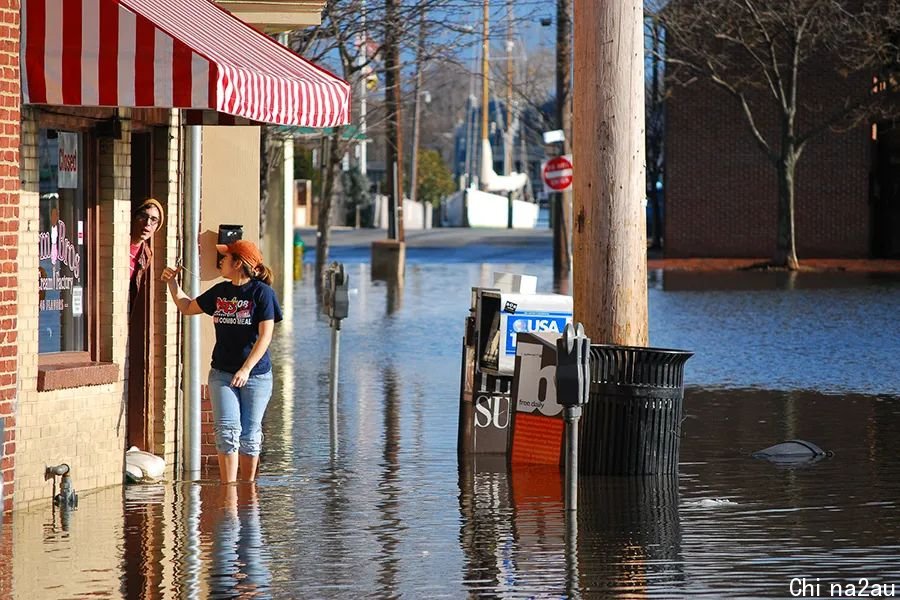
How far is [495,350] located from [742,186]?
1455 inches

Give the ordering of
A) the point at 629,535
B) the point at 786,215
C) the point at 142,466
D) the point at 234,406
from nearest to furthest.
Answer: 1. the point at 629,535
2. the point at 234,406
3. the point at 142,466
4. the point at 786,215

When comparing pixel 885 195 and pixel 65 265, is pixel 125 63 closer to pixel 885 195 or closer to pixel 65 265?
pixel 65 265

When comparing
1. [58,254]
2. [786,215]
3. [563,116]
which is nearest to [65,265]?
[58,254]

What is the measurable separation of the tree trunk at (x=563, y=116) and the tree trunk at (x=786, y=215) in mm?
6235

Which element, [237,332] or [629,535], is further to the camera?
[237,332]

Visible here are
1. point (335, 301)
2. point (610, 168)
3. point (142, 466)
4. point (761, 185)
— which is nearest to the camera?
point (142, 466)

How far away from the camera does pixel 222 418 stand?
10312 millimetres

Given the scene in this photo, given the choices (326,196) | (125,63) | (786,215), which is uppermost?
(326,196)

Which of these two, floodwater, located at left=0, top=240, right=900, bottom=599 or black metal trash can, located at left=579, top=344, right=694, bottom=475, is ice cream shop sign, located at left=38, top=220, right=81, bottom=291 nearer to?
floodwater, located at left=0, top=240, right=900, bottom=599

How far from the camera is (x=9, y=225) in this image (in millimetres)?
9148

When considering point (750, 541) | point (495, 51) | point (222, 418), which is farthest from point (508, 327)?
point (495, 51)

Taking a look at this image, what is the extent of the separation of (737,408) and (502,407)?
4.11 m

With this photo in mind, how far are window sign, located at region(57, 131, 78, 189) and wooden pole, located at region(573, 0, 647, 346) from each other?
126 inches

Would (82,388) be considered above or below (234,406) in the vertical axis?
above
